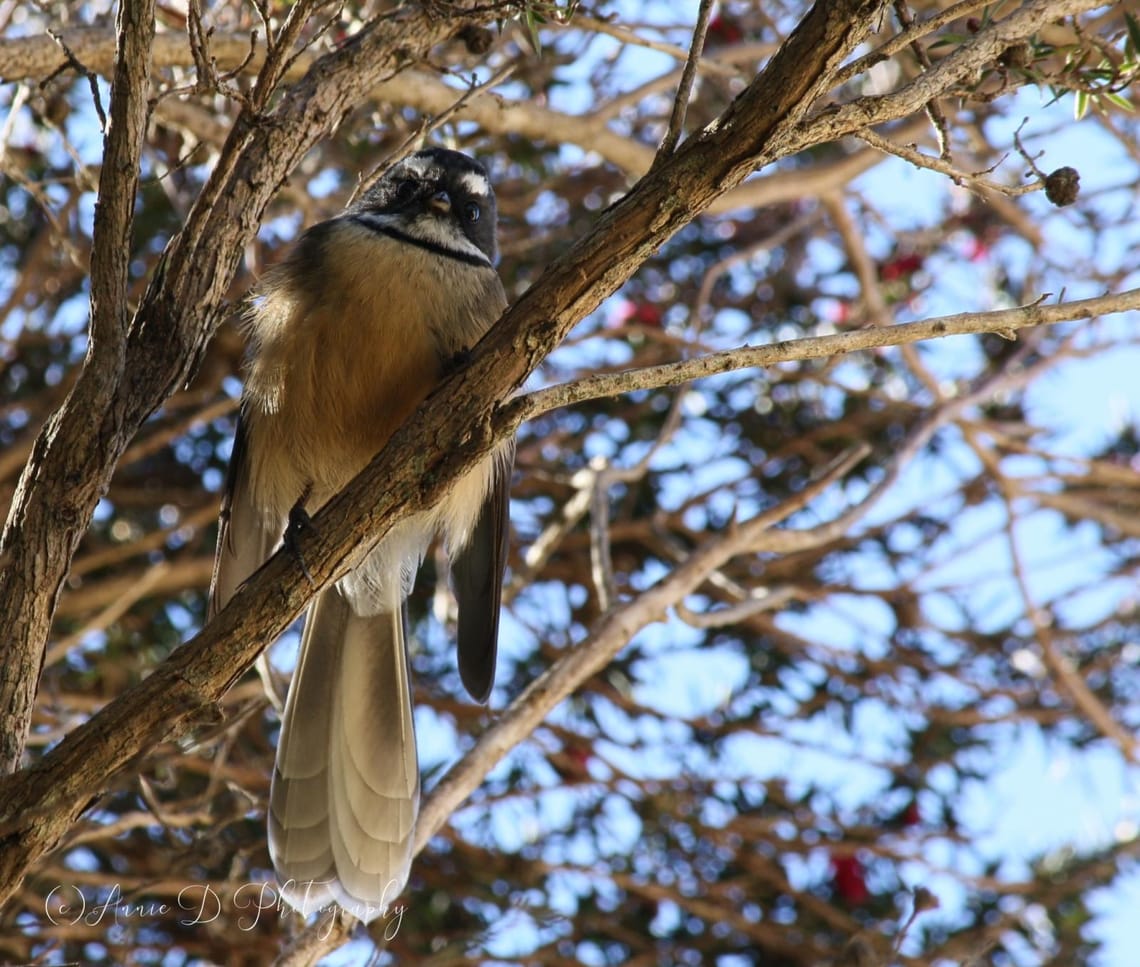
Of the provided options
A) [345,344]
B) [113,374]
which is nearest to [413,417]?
[113,374]

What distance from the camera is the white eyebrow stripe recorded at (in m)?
4.30

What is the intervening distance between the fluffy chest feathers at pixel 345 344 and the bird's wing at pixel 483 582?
0.47m

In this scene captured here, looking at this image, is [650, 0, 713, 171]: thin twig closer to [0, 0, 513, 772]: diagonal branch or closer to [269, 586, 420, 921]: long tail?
[0, 0, 513, 772]: diagonal branch

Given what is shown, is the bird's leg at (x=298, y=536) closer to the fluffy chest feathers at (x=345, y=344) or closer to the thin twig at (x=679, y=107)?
the fluffy chest feathers at (x=345, y=344)

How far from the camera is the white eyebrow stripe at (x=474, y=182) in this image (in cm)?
430

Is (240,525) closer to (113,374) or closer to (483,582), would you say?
(483,582)

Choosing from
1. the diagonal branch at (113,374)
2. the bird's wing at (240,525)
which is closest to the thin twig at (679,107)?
the diagonal branch at (113,374)

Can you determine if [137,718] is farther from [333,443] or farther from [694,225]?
[694,225]

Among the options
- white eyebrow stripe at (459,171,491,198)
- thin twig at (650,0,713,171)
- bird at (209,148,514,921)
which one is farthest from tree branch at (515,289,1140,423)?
white eyebrow stripe at (459,171,491,198)

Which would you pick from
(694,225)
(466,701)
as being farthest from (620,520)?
(694,225)

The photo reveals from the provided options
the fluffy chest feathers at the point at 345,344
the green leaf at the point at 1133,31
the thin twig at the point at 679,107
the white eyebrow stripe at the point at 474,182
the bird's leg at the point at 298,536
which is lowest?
the bird's leg at the point at 298,536

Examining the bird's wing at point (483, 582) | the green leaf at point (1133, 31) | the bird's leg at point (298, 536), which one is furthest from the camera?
the bird's wing at point (483, 582)

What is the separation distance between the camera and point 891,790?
5.09m

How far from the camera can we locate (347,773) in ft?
12.4
